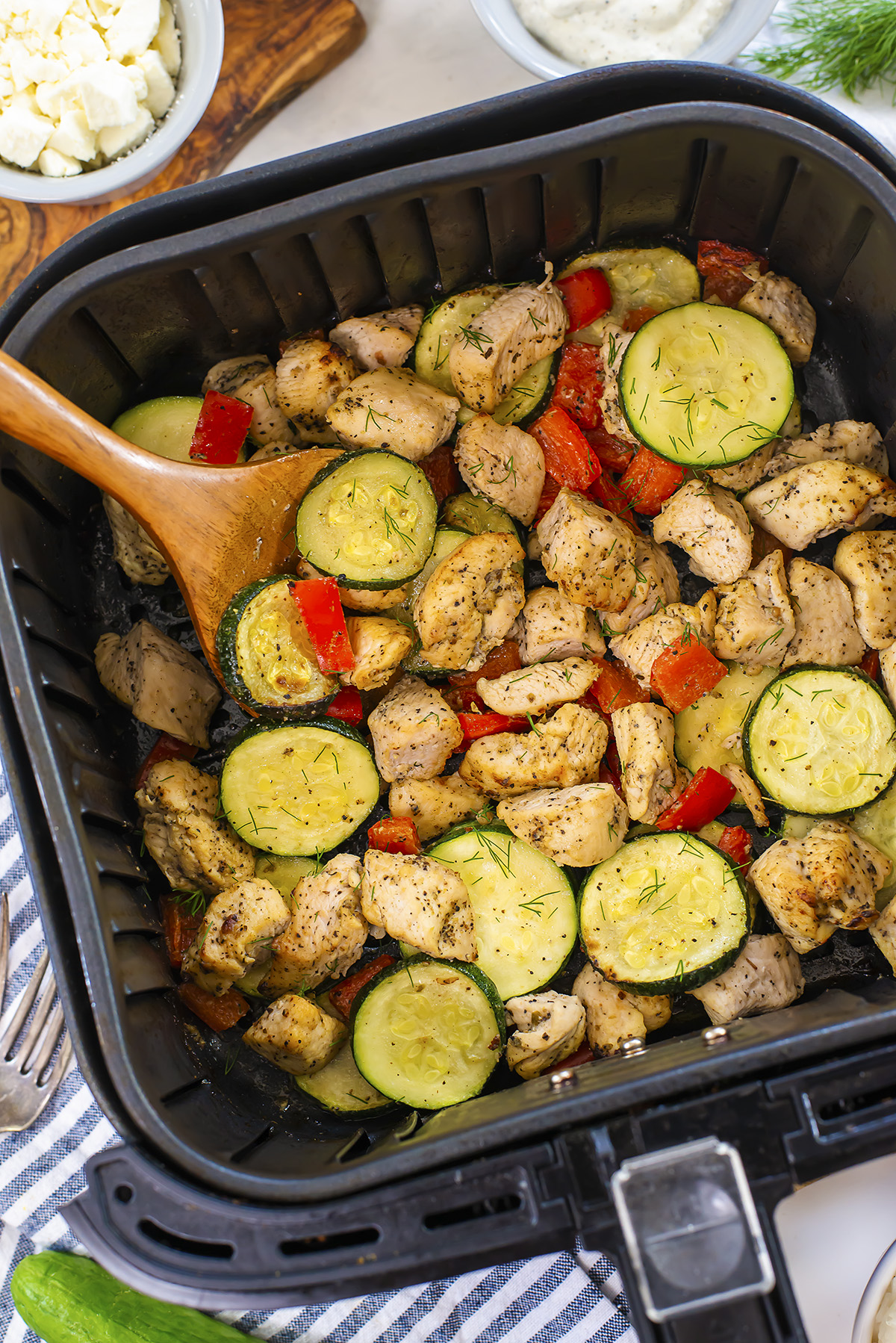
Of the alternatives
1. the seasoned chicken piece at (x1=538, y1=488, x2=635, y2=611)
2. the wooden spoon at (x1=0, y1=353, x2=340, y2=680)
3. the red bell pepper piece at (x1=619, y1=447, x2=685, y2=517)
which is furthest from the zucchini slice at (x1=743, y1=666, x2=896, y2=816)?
the wooden spoon at (x1=0, y1=353, x2=340, y2=680)

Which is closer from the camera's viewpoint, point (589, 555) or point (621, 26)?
point (589, 555)

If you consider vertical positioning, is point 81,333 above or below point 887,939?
above

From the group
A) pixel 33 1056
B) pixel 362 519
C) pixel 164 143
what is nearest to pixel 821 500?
pixel 362 519

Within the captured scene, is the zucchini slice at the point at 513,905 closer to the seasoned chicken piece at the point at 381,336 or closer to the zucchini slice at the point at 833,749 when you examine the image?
the zucchini slice at the point at 833,749

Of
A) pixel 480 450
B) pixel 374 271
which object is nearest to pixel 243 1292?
pixel 480 450

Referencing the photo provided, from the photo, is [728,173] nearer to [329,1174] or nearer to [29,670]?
[29,670]

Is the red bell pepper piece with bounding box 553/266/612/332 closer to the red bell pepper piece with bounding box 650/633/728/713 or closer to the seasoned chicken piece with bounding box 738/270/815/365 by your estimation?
the seasoned chicken piece with bounding box 738/270/815/365

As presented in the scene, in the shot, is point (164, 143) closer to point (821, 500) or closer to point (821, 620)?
point (821, 500)
